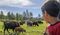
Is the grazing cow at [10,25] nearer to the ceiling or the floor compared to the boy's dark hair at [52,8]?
nearer to the floor

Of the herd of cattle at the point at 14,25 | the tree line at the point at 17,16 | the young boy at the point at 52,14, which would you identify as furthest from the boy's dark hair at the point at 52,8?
the herd of cattle at the point at 14,25

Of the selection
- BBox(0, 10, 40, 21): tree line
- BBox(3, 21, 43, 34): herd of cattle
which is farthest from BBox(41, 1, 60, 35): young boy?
BBox(3, 21, 43, 34): herd of cattle

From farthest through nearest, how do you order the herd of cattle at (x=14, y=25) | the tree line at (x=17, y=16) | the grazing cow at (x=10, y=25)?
1. the grazing cow at (x=10, y=25)
2. the herd of cattle at (x=14, y=25)
3. the tree line at (x=17, y=16)

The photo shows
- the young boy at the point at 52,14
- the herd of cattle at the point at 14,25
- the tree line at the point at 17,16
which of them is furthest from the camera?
the herd of cattle at the point at 14,25

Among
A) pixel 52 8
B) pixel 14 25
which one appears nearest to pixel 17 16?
pixel 14 25

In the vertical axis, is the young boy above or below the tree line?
above

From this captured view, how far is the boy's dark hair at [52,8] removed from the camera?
33.3 inches

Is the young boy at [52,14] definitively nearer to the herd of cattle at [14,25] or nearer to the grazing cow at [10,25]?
the herd of cattle at [14,25]

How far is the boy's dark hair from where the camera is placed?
85cm

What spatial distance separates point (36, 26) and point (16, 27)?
15.0 inches

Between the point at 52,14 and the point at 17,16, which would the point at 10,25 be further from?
the point at 52,14

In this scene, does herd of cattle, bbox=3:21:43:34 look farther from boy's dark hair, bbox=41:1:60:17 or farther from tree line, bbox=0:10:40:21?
boy's dark hair, bbox=41:1:60:17

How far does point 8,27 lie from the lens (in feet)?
9.18

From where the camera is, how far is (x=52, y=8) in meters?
0.85
